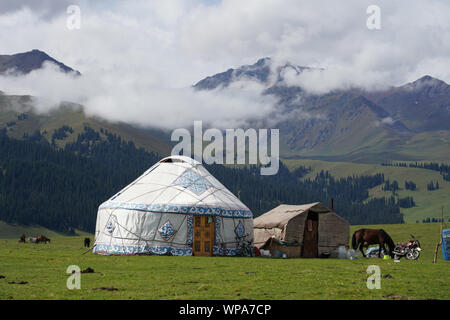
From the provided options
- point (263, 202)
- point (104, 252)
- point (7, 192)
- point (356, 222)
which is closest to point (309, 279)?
point (104, 252)

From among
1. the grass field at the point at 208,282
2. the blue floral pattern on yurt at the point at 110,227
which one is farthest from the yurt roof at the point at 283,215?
the grass field at the point at 208,282

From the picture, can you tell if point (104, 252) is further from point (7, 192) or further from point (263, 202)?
Answer: point (263, 202)

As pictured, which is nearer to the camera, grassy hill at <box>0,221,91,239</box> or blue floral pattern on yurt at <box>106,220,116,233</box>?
blue floral pattern on yurt at <box>106,220,116,233</box>

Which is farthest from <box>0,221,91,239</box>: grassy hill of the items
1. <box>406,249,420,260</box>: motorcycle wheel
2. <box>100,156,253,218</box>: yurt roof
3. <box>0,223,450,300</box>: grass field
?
<box>0,223,450,300</box>: grass field

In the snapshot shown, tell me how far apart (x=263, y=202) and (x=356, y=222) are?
30.1 metres

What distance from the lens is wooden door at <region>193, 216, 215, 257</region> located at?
85.0ft

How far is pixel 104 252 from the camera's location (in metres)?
26.4

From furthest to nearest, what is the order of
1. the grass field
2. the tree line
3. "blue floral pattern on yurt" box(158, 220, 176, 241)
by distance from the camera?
1. the tree line
2. "blue floral pattern on yurt" box(158, 220, 176, 241)
3. the grass field

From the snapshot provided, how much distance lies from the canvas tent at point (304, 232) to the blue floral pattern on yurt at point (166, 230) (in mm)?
5390

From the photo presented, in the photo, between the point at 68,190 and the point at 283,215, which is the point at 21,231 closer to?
the point at 68,190

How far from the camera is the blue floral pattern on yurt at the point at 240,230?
27094 millimetres

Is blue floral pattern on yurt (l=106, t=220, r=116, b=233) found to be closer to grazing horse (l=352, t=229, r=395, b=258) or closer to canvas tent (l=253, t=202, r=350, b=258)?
canvas tent (l=253, t=202, r=350, b=258)

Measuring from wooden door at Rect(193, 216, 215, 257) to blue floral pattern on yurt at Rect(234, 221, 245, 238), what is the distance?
1.44m

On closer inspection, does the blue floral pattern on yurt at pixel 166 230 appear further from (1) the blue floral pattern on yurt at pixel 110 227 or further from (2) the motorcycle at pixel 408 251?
(2) the motorcycle at pixel 408 251
